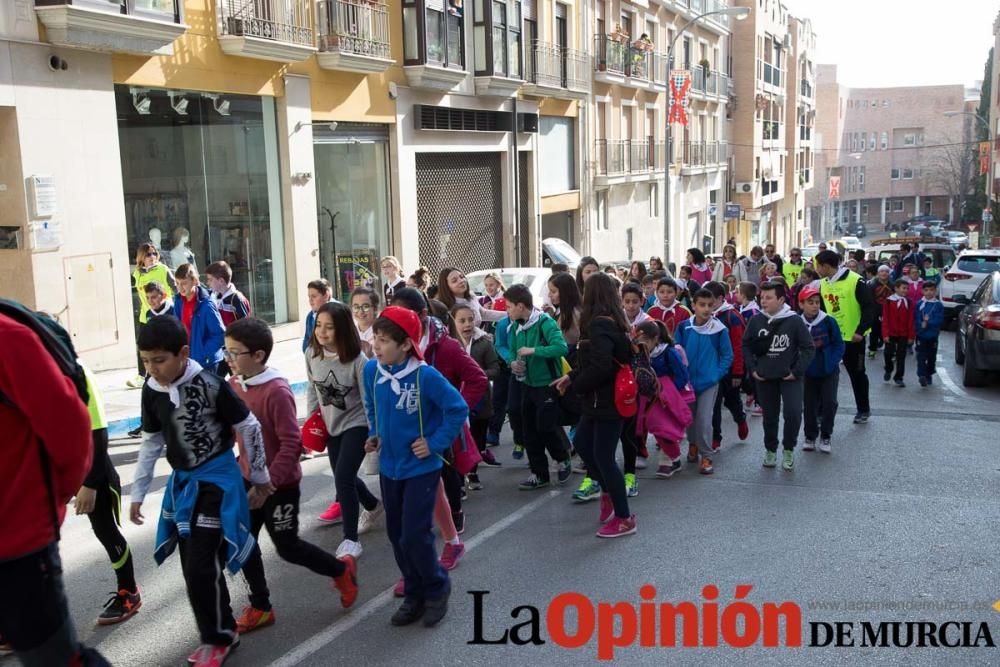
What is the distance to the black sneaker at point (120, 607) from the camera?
5.09 metres

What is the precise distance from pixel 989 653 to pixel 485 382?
10.4ft

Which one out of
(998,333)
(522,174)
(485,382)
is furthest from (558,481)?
(522,174)

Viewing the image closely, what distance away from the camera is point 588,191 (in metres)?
29.9

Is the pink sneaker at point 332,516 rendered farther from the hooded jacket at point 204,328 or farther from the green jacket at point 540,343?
the hooded jacket at point 204,328

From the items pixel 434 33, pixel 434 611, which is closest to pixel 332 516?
pixel 434 611

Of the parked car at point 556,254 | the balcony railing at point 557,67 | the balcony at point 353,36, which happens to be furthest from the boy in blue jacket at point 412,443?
the balcony railing at point 557,67

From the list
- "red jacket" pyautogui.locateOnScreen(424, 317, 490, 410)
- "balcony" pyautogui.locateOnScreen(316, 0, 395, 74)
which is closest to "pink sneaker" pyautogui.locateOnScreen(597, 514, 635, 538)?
"red jacket" pyautogui.locateOnScreen(424, 317, 490, 410)

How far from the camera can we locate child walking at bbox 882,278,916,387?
12.9 meters

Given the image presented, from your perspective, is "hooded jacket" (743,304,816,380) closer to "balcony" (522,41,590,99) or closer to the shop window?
the shop window

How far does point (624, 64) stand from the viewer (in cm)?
3173

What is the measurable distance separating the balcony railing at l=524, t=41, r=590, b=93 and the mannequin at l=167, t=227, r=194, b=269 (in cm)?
1280

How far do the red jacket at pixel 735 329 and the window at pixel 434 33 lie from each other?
497 inches

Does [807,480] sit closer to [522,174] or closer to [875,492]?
[875,492]

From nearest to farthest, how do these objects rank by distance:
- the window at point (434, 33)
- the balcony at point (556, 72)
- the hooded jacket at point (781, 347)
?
the hooded jacket at point (781, 347) → the window at point (434, 33) → the balcony at point (556, 72)
